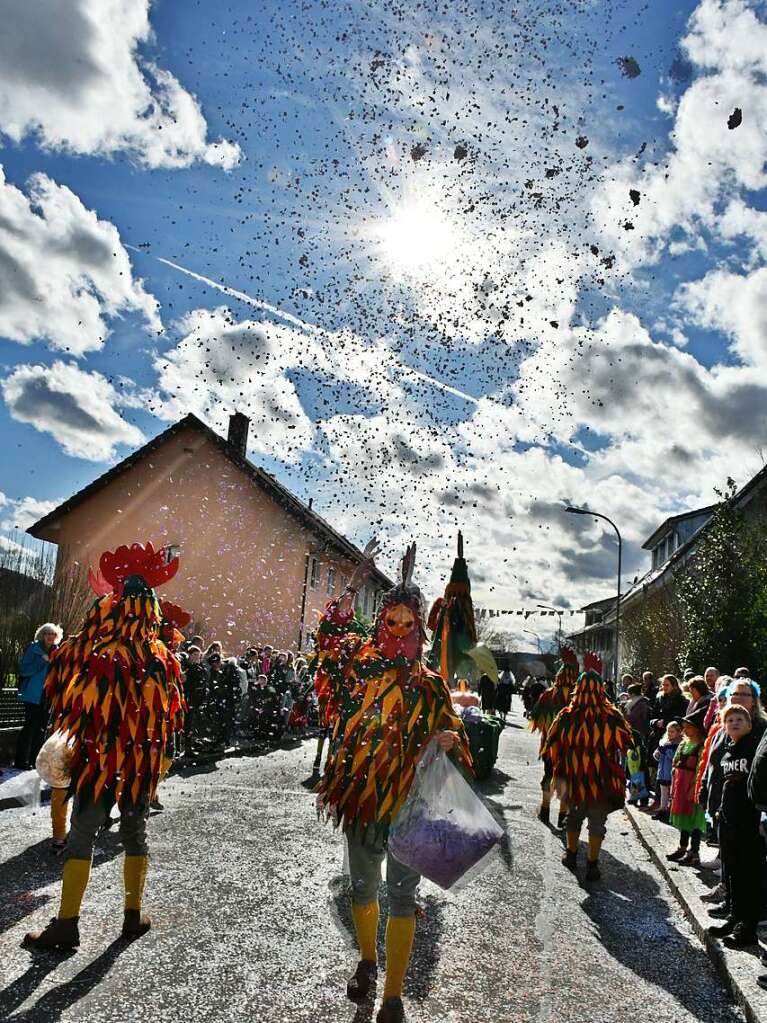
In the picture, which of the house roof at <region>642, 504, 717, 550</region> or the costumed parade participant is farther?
the house roof at <region>642, 504, 717, 550</region>

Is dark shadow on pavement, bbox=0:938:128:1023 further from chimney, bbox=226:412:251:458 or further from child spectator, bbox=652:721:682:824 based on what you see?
chimney, bbox=226:412:251:458

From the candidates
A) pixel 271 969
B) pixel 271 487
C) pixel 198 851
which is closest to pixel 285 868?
pixel 198 851

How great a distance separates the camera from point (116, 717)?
14.6 ft

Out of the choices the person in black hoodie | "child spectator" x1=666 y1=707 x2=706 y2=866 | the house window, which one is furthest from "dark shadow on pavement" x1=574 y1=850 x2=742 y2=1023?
the house window

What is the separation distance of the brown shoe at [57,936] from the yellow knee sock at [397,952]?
5.36 ft

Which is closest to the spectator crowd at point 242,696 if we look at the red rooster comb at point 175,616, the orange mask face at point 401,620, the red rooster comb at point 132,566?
the red rooster comb at point 175,616

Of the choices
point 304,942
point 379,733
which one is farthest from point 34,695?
point 379,733

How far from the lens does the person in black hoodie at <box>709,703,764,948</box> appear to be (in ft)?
17.1

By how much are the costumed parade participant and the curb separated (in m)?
0.73

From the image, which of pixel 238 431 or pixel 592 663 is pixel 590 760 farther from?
pixel 238 431

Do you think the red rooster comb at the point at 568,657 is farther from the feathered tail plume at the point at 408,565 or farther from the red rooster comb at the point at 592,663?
the feathered tail plume at the point at 408,565

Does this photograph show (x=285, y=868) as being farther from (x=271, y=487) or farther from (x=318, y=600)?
(x=318, y=600)

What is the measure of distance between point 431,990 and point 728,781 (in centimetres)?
265

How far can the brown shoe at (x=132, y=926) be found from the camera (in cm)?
442
